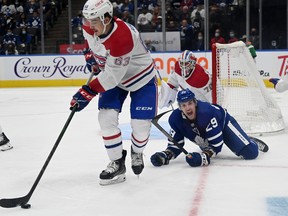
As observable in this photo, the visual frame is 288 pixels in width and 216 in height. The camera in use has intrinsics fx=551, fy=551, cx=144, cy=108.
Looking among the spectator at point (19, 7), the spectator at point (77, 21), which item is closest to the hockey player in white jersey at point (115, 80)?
the spectator at point (77, 21)

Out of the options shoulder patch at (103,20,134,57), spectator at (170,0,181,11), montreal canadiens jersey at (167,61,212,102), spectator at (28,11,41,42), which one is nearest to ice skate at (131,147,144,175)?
shoulder patch at (103,20,134,57)

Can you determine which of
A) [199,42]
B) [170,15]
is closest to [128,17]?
[170,15]

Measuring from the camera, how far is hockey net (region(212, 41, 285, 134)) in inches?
197

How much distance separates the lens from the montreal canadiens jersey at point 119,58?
9.72 ft

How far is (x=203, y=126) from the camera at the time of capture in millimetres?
3633

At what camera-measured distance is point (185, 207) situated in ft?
9.02

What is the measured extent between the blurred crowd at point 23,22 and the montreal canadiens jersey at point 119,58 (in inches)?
354

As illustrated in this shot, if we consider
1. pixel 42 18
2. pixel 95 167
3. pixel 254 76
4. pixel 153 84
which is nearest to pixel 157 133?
pixel 254 76

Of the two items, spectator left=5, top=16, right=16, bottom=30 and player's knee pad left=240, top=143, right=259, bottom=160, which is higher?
spectator left=5, top=16, right=16, bottom=30

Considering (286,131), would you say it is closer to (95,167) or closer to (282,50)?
(95,167)

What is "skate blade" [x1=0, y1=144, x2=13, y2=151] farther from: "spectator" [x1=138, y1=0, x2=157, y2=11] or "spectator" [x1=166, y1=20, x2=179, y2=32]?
"spectator" [x1=138, y1=0, x2=157, y2=11]

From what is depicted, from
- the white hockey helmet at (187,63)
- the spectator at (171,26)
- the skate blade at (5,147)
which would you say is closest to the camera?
the skate blade at (5,147)

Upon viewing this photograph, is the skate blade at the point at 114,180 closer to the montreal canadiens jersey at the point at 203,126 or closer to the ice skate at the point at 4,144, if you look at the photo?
the montreal canadiens jersey at the point at 203,126

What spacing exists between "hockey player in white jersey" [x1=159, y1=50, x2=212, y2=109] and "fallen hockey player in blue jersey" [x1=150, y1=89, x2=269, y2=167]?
1.02 m
